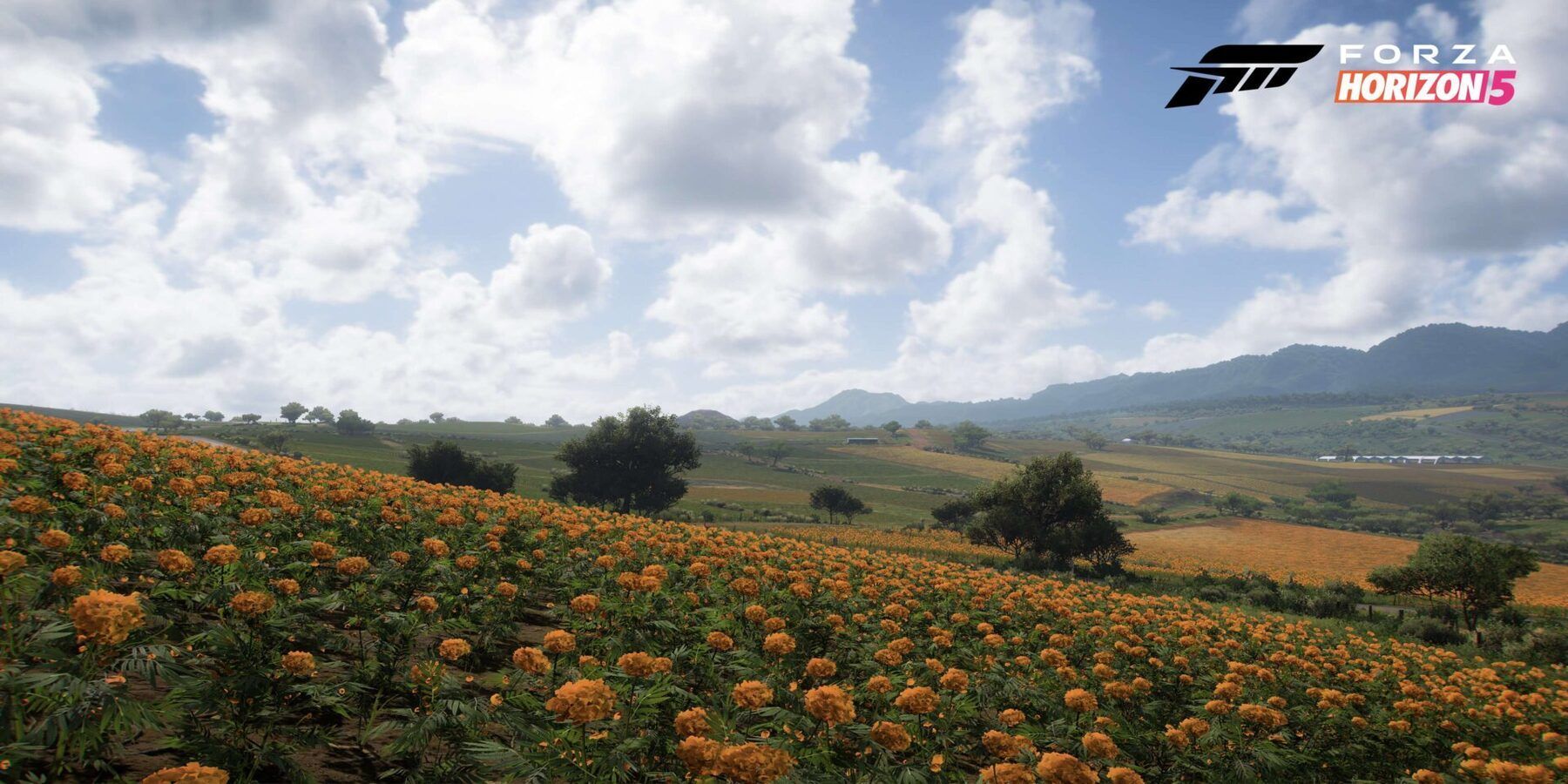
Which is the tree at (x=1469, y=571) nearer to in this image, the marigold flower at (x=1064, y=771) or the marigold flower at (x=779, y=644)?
the marigold flower at (x=1064, y=771)

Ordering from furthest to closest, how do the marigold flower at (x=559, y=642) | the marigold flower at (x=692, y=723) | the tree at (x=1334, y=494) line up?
the tree at (x=1334, y=494)
the marigold flower at (x=559, y=642)
the marigold flower at (x=692, y=723)

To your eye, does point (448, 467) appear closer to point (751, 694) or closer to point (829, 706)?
point (751, 694)

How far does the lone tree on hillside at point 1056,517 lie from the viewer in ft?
176

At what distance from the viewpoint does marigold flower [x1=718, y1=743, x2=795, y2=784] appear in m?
4.08

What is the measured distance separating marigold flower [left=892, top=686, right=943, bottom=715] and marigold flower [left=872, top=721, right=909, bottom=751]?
0.54m

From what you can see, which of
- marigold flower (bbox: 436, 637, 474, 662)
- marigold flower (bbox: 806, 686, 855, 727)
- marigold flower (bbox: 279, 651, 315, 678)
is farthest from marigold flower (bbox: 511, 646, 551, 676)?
marigold flower (bbox: 806, 686, 855, 727)

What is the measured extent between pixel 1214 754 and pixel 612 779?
722 cm

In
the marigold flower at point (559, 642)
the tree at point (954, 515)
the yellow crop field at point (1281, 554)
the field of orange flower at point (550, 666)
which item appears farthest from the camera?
the tree at point (954, 515)

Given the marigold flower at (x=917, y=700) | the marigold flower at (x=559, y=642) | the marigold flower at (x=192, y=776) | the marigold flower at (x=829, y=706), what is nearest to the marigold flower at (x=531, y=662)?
the marigold flower at (x=559, y=642)

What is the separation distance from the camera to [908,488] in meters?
144

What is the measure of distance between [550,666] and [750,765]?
9.76 ft

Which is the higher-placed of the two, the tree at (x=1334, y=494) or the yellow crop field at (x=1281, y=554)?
the yellow crop field at (x=1281, y=554)

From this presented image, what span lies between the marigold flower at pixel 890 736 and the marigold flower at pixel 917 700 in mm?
543

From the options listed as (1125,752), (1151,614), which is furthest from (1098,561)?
(1125,752)
